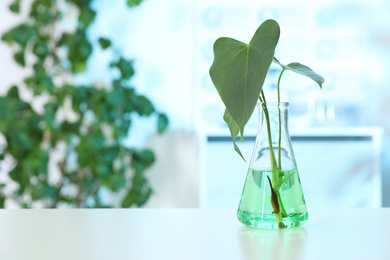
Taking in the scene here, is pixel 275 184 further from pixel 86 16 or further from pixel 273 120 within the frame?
pixel 86 16

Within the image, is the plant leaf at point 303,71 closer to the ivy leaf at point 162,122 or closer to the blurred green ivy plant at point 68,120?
the blurred green ivy plant at point 68,120

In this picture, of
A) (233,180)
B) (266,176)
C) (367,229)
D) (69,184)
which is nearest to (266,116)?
(266,176)

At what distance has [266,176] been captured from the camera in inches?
36.2

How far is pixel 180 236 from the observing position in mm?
897

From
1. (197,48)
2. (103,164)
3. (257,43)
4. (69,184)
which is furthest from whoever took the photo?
(197,48)

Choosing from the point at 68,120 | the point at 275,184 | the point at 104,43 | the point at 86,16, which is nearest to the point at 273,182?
the point at 275,184

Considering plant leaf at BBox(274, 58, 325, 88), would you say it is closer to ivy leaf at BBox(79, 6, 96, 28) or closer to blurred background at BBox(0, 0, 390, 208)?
ivy leaf at BBox(79, 6, 96, 28)

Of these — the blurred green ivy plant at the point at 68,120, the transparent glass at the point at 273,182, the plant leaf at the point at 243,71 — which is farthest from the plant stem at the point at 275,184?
the blurred green ivy plant at the point at 68,120

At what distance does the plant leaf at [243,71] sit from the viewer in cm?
77

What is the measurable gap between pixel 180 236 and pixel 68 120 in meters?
2.61

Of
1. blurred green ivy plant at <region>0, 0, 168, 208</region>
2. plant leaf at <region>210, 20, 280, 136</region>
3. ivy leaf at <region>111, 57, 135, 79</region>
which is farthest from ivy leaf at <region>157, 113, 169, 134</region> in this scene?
plant leaf at <region>210, 20, 280, 136</region>

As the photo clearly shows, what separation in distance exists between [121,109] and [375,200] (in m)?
1.28

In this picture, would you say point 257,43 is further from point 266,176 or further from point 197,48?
point 197,48

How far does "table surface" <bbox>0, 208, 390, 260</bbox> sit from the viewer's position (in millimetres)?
794
